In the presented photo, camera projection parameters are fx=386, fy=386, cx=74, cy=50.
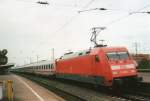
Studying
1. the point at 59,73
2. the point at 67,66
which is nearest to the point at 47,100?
the point at 67,66

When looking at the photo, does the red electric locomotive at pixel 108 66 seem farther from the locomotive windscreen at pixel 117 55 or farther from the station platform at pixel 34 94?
the station platform at pixel 34 94

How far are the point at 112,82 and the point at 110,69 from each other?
0.84 meters

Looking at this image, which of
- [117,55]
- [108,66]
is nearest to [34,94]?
[108,66]

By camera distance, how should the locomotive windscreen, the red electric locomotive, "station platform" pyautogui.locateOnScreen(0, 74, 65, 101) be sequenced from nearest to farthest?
"station platform" pyautogui.locateOnScreen(0, 74, 65, 101)
the red electric locomotive
the locomotive windscreen

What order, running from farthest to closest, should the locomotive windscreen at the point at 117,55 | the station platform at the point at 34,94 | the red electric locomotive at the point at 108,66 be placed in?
the locomotive windscreen at the point at 117,55 → the red electric locomotive at the point at 108,66 → the station platform at the point at 34,94

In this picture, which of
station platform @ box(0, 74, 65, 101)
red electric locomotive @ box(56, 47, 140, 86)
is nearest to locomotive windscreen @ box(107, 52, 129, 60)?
red electric locomotive @ box(56, 47, 140, 86)

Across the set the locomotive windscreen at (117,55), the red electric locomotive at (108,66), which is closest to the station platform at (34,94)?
the red electric locomotive at (108,66)

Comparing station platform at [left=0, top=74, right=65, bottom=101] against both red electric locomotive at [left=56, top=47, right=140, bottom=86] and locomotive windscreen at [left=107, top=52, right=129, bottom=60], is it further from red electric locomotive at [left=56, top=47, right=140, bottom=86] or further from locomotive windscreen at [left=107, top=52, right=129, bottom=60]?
locomotive windscreen at [left=107, top=52, right=129, bottom=60]

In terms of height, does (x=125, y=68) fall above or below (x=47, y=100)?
above

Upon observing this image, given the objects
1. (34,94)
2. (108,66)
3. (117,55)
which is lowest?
(34,94)

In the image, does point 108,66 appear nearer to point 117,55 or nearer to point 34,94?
point 117,55

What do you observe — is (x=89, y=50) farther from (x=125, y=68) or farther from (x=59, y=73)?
(x=59, y=73)

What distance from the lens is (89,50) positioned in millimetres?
25797

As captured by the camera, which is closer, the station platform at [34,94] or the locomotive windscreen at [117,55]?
the station platform at [34,94]
